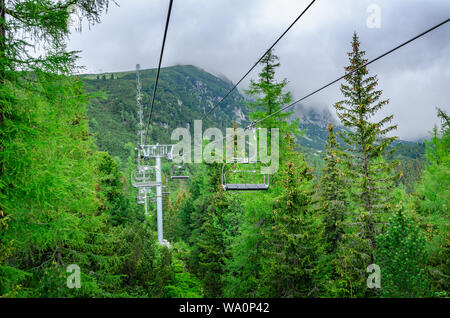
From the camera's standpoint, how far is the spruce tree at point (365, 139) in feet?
38.6

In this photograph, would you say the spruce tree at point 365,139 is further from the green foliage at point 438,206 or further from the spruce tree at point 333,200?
the green foliage at point 438,206

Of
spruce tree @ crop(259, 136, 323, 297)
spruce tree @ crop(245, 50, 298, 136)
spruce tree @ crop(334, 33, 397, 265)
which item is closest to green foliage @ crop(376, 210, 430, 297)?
spruce tree @ crop(334, 33, 397, 265)

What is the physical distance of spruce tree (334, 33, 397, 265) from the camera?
11.8m

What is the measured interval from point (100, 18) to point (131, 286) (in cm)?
1114

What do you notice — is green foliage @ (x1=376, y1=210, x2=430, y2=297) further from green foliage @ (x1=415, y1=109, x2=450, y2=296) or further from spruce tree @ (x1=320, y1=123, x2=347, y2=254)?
spruce tree @ (x1=320, y1=123, x2=347, y2=254)

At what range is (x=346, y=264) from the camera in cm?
1156

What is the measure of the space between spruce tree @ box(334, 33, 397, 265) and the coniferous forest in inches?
2.0

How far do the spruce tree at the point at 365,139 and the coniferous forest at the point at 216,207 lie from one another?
0.05 metres

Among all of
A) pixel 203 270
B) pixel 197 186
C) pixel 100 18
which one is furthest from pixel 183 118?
pixel 100 18

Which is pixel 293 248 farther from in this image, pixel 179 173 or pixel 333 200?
pixel 179 173

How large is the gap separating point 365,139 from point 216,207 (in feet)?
35.5

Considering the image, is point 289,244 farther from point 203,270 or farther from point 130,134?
point 130,134

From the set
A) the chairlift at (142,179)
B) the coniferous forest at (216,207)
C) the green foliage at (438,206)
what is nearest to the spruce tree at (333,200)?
the coniferous forest at (216,207)
